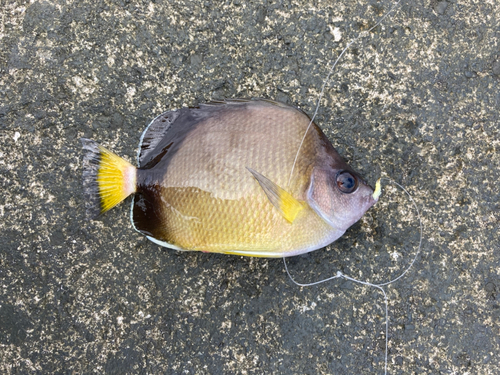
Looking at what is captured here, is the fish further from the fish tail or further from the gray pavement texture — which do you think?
the gray pavement texture

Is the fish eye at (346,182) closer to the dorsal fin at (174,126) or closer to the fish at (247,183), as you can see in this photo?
the fish at (247,183)

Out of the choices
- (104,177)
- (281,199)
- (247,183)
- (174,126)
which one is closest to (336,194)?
(281,199)

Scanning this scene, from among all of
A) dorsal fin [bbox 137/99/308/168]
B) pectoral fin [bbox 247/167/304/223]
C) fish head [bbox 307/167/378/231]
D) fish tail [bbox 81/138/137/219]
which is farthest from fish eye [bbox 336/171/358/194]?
fish tail [bbox 81/138/137/219]

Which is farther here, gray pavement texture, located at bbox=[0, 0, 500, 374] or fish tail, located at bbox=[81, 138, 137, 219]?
gray pavement texture, located at bbox=[0, 0, 500, 374]

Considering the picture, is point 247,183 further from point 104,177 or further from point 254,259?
point 104,177

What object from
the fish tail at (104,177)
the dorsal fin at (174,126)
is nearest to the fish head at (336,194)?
the dorsal fin at (174,126)

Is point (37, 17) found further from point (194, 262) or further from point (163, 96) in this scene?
point (194, 262)
